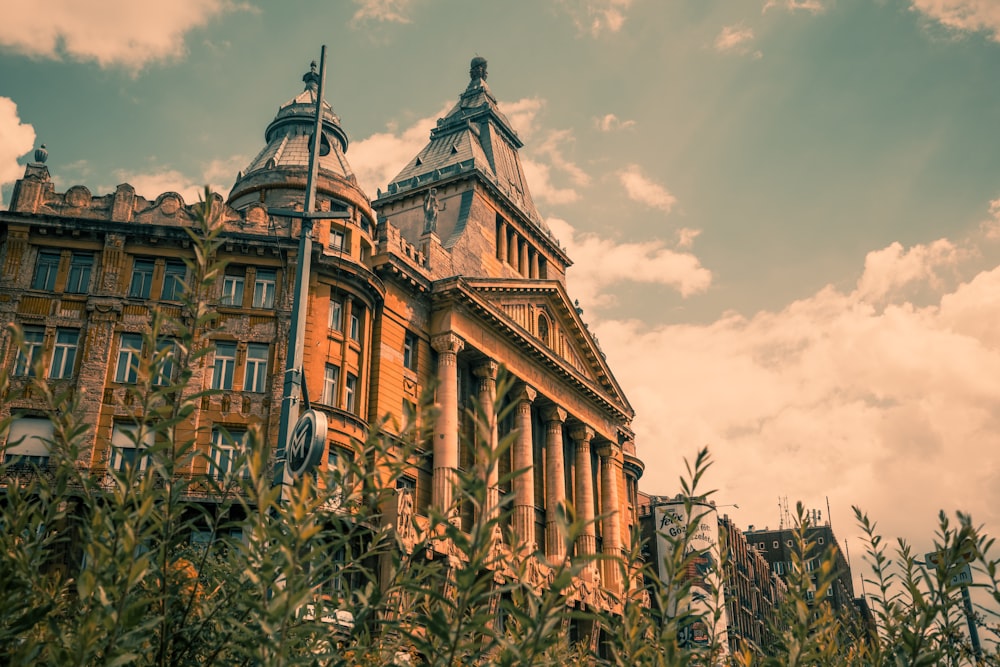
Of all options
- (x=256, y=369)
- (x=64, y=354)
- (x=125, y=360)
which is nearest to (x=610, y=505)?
(x=256, y=369)

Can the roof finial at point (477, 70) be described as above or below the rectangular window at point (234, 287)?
above

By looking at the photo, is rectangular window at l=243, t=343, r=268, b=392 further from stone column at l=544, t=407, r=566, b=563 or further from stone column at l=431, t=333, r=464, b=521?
stone column at l=544, t=407, r=566, b=563

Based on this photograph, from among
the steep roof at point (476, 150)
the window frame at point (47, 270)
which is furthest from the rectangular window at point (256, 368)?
the steep roof at point (476, 150)

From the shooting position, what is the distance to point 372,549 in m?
8.56

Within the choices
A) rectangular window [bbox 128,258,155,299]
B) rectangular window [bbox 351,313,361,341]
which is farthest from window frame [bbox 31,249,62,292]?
rectangular window [bbox 351,313,361,341]

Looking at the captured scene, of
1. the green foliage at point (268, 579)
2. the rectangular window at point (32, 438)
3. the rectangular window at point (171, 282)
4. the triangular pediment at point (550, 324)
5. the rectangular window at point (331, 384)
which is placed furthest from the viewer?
the triangular pediment at point (550, 324)

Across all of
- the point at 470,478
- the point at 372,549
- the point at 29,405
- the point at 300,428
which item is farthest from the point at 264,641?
the point at 29,405

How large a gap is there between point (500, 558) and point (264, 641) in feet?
10.4

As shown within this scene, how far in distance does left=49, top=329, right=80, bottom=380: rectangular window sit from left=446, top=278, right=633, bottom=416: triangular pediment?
16.5 metres

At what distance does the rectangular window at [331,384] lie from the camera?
34875mm

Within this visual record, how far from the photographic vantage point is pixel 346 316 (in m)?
36.5

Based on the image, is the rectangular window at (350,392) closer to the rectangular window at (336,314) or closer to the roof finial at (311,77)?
the rectangular window at (336,314)

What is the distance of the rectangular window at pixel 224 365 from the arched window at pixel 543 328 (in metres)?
20.0

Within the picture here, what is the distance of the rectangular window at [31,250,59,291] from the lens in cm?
3331
